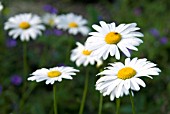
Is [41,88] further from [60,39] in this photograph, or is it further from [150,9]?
[150,9]

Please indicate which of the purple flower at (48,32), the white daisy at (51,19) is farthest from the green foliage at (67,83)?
the white daisy at (51,19)

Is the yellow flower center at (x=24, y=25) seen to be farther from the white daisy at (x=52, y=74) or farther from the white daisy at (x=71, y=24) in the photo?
the white daisy at (x=52, y=74)

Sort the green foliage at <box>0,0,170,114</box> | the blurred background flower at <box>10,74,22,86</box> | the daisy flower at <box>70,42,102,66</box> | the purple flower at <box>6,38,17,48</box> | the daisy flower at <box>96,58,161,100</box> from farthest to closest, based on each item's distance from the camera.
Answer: the purple flower at <box>6,38,17,48</box> → the blurred background flower at <box>10,74,22,86</box> → the green foliage at <box>0,0,170,114</box> → the daisy flower at <box>70,42,102,66</box> → the daisy flower at <box>96,58,161,100</box>

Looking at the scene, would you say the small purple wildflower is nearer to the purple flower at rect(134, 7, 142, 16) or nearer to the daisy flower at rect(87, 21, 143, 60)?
the purple flower at rect(134, 7, 142, 16)

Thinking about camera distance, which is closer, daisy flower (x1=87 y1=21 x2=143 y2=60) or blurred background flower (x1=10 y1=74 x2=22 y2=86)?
daisy flower (x1=87 y1=21 x2=143 y2=60)

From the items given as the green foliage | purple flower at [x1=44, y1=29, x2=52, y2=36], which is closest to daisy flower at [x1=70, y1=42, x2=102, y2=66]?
the green foliage
